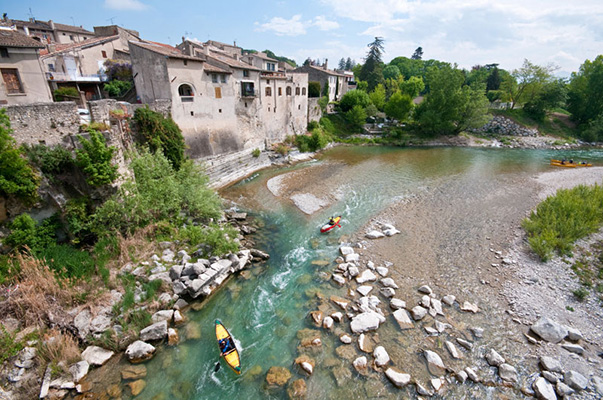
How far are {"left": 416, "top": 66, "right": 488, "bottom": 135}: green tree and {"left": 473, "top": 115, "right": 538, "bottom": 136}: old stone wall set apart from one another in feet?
21.9

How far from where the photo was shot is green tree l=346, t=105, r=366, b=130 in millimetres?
44688

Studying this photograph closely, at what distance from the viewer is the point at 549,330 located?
1012cm

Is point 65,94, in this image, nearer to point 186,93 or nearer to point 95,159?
point 186,93

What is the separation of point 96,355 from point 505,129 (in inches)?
2438

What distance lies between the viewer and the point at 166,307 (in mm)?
11398

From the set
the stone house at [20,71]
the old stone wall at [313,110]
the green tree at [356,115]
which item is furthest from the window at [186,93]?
the green tree at [356,115]

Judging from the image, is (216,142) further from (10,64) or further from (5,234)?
(5,234)

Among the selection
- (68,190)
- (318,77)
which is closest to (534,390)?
(68,190)

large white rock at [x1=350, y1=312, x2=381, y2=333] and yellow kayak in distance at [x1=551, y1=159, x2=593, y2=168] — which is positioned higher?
yellow kayak in distance at [x1=551, y1=159, x2=593, y2=168]

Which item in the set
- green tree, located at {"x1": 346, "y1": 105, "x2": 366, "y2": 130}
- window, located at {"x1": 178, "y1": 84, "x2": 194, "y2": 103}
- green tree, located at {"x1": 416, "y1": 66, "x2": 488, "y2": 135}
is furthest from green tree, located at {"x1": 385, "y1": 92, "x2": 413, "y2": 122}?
window, located at {"x1": 178, "y1": 84, "x2": 194, "y2": 103}

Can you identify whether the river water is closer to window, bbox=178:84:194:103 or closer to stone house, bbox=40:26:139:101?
window, bbox=178:84:194:103

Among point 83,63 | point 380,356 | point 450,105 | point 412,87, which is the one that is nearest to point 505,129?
point 450,105

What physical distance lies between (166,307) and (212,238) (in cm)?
396

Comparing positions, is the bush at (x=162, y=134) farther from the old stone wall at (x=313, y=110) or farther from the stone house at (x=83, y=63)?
the old stone wall at (x=313, y=110)
